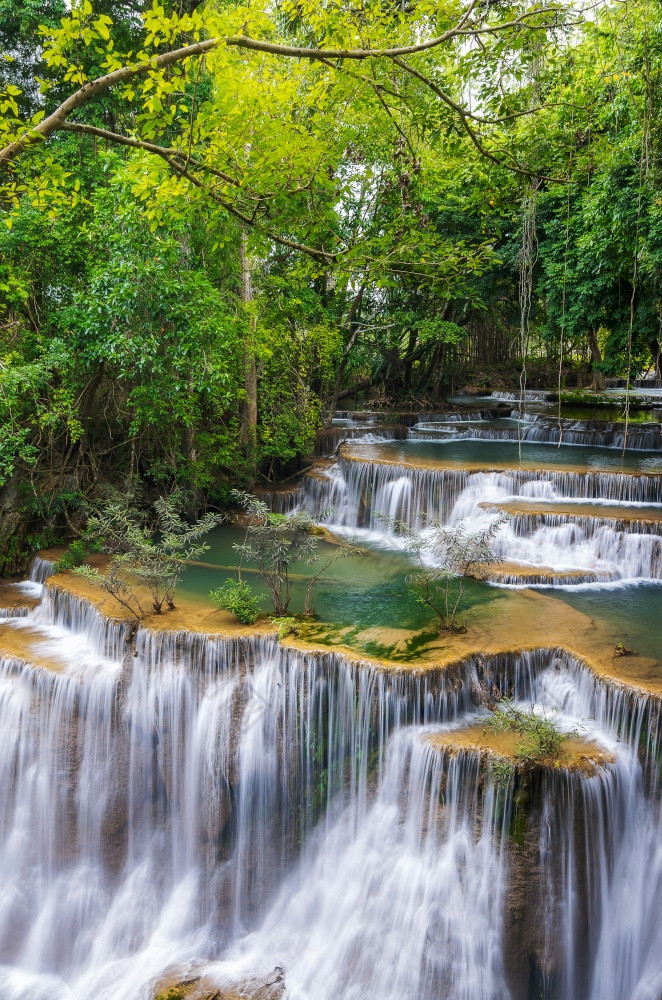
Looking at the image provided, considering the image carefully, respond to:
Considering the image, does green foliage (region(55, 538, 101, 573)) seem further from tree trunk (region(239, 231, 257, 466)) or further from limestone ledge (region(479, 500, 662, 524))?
limestone ledge (region(479, 500, 662, 524))

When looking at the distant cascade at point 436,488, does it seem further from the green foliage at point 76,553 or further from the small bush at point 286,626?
the green foliage at point 76,553

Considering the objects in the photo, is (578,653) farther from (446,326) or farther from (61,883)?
(446,326)

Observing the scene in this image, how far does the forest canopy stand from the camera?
5.30 metres

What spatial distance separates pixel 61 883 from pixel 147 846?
90 centimetres

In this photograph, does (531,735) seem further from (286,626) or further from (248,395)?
(248,395)

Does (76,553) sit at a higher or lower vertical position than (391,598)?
higher

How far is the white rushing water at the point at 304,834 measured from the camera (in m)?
5.89

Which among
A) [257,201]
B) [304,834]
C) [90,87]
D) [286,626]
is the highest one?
[90,87]

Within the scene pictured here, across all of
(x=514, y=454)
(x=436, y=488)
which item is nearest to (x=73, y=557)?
(x=436, y=488)

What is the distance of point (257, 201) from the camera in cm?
554

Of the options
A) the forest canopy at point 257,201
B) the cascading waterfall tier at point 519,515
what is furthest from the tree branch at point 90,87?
the cascading waterfall tier at point 519,515

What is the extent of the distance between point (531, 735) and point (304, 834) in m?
2.39

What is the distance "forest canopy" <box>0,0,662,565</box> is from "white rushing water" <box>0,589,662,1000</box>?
3.54 meters

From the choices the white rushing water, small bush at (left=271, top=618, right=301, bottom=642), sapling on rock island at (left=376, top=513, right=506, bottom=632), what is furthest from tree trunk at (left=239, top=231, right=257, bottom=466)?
small bush at (left=271, top=618, right=301, bottom=642)
